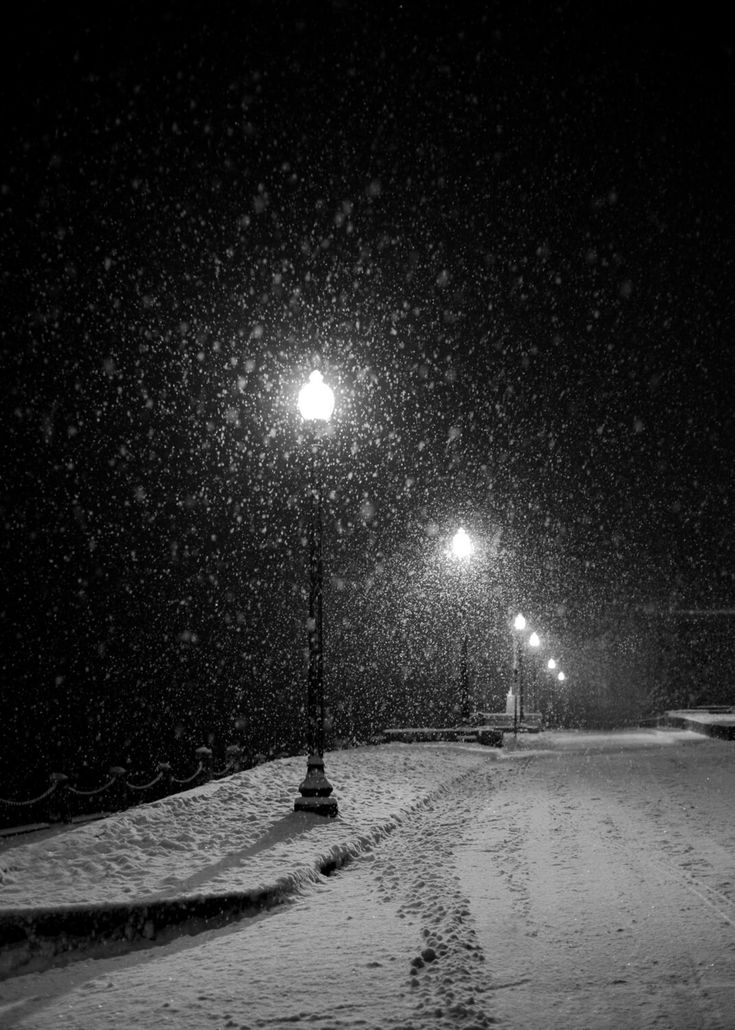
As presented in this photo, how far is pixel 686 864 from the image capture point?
8375 mm

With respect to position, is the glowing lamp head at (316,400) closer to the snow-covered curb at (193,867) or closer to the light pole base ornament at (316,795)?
the light pole base ornament at (316,795)

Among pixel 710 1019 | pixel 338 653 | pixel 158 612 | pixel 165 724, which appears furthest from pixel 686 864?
pixel 158 612

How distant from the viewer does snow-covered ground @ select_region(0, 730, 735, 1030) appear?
5.00m

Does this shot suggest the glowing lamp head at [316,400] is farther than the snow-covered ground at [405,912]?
Yes

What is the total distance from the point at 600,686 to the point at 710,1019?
223 ft

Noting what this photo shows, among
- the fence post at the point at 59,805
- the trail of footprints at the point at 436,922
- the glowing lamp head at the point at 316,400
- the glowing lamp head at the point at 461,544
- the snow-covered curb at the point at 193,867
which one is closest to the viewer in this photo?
the trail of footprints at the point at 436,922

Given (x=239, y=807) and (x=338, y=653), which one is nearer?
(x=239, y=807)

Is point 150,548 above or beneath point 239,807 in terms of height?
above

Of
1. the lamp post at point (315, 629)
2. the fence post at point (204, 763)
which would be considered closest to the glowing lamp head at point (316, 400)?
the lamp post at point (315, 629)

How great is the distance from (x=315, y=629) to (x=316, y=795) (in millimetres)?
2260

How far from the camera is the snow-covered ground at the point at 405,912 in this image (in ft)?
16.4

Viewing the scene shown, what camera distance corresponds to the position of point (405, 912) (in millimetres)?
6961

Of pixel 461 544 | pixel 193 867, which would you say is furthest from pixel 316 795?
pixel 461 544

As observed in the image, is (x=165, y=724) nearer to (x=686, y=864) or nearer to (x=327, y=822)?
(x=327, y=822)
